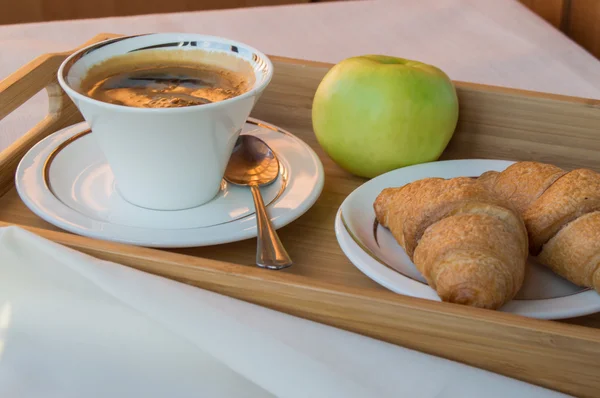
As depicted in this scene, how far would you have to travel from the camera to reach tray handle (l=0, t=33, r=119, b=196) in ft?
2.15

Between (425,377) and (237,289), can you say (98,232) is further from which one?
(425,377)

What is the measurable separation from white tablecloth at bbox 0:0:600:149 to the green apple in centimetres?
37

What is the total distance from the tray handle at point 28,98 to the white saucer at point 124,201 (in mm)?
25

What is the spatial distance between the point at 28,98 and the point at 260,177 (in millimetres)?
246

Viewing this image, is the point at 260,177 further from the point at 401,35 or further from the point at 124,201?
the point at 401,35

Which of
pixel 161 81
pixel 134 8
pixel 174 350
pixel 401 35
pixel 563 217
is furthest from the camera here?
pixel 134 8

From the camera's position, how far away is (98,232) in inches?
21.6

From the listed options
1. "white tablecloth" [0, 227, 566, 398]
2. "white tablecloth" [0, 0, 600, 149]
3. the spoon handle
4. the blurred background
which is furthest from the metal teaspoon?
the blurred background

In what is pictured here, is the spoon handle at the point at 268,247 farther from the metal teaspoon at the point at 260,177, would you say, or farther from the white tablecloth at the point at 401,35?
the white tablecloth at the point at 401,35

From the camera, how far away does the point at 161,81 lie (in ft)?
2.10

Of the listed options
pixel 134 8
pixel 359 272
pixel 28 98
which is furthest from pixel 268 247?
pixel 134 8

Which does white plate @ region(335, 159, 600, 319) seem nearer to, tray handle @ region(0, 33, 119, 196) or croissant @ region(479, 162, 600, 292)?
croissant @ region(479, 162, 600, 292)

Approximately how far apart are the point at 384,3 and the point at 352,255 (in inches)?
33.9

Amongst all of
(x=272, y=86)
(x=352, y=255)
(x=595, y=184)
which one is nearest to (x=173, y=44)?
(x=272, y=86)
